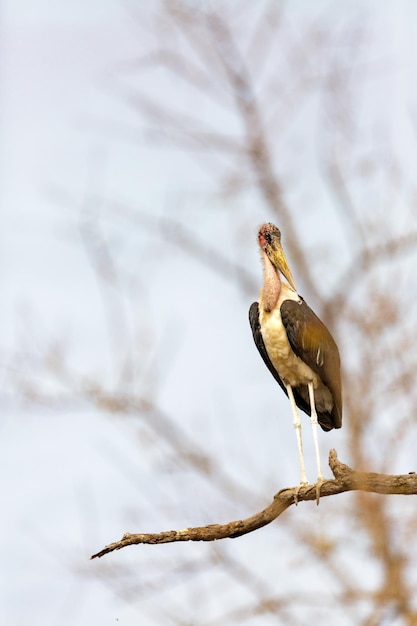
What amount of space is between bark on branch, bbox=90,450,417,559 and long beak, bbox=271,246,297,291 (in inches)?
63.1

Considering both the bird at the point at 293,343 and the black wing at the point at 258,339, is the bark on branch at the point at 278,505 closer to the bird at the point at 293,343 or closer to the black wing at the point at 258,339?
the bird at the point at 293,343

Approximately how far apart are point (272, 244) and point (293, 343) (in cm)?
70

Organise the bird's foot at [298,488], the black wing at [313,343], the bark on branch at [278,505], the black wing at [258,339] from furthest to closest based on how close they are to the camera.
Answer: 1. the black wing at [258,339]
2. the black wing at [313,343]
3. the bird's foot at [298,488]
4. the bark on branch at [278,505]

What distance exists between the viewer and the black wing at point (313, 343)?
7.54 meters

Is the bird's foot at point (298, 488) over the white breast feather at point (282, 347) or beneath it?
beneath

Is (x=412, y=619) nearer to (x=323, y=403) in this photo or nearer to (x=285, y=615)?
(x=323, y=403)

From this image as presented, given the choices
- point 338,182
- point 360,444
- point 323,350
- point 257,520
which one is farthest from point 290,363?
point 338,182

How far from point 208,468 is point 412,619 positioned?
23.4 feet

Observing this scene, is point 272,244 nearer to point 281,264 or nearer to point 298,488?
point 281,264

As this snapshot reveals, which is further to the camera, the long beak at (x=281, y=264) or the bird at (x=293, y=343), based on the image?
the long beak at (x=281, y=264)

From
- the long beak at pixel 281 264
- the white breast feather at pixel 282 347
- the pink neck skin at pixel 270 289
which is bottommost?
the white breast feather at pixel 282 347

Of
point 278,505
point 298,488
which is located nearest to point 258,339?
point 298,488

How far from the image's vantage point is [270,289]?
25.2 feet

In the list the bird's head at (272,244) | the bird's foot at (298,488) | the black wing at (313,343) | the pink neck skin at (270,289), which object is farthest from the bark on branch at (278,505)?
the bird's head at (272,244)
